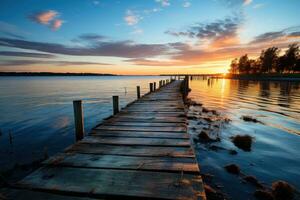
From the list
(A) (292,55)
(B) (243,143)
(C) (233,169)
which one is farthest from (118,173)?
(A) (292,55)

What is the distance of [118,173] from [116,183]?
28 centimetres

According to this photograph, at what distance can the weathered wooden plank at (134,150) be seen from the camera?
11.7 feet

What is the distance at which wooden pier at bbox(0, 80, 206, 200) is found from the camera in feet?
7.59

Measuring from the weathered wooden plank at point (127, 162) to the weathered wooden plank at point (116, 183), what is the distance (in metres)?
0.14

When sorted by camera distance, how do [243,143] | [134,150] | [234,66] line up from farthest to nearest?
[234,66], [243,143], [134,150]

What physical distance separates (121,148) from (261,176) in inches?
165

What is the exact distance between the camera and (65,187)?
2.44m

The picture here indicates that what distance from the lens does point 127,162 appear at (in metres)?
3.21

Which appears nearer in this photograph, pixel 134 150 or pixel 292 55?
pixel 134 150

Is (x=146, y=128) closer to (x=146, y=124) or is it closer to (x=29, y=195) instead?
(x=146, y=124)

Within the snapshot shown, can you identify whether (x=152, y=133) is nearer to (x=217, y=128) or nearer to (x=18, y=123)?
(x=217, y=128)

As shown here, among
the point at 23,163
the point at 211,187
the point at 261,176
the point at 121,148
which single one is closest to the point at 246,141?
the point at 261,176

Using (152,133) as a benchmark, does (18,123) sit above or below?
below

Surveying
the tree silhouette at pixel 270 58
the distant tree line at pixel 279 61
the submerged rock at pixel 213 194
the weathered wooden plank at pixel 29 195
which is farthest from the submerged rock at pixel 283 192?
the tree silhouette at pixel 270 58
